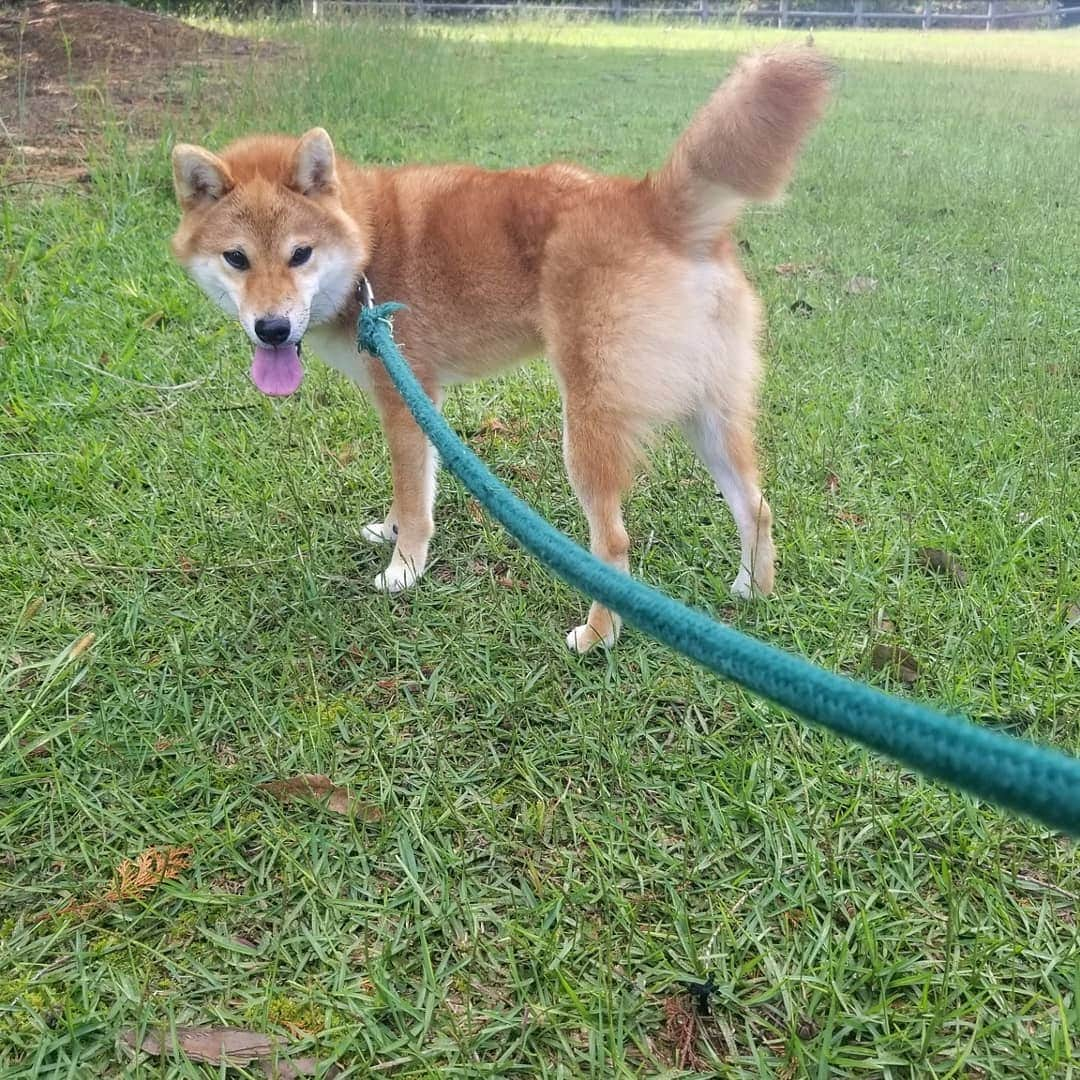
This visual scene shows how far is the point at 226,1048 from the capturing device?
1.25 m

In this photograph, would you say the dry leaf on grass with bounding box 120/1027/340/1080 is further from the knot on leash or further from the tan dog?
the knot on leash

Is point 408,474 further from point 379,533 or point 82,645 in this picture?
point 82,645

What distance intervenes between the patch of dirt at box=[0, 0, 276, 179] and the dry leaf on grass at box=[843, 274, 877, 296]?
4424 mm

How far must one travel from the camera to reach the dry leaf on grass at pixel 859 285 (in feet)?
14.3

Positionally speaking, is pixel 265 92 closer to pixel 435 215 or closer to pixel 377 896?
pixel 435 215

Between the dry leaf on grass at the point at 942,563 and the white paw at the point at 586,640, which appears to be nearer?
the white paw at the point at 586,640

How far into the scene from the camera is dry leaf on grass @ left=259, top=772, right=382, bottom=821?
166cm

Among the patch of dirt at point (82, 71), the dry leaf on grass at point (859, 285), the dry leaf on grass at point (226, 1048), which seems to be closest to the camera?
the dry leaf on grass at point (226, 1048)

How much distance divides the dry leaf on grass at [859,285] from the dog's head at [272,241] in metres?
2.91

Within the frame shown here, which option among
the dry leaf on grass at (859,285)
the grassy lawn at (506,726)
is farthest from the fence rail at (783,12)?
the grassy lawn at (506,726)

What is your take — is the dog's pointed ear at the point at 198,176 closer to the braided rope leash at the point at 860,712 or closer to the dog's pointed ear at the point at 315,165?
the dog's pointed ear at the point at 315,165

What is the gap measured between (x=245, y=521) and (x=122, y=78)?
6596 millimetres

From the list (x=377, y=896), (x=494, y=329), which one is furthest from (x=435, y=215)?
(x=377, y=896)

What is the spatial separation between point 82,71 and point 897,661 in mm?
8427
